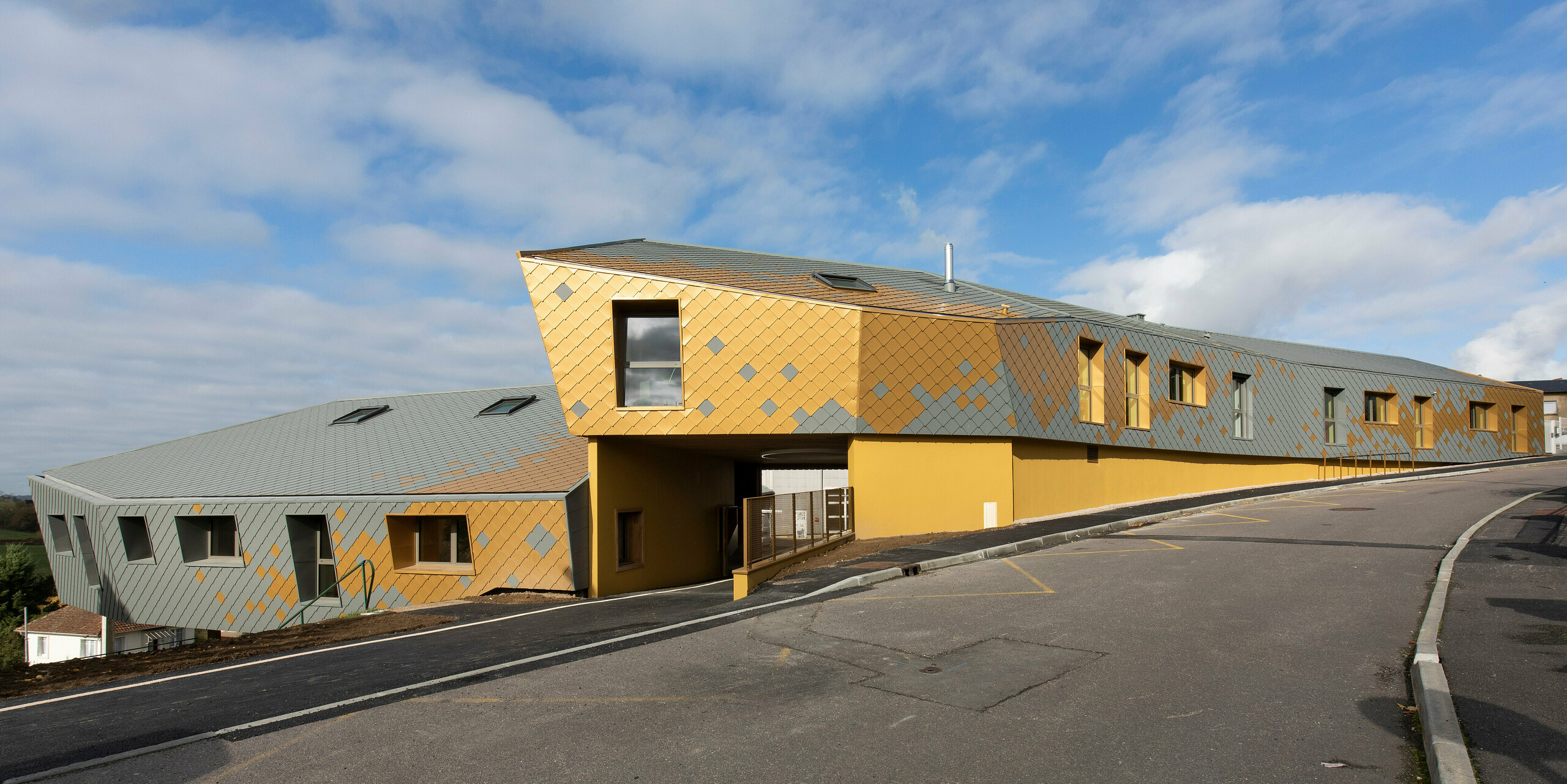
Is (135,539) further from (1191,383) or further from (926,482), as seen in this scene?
(1191,383)

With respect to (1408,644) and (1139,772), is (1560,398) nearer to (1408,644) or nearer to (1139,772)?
(1408,644)

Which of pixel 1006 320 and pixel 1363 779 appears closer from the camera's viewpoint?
pixel 1363 779

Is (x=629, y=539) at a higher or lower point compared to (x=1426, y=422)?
lower

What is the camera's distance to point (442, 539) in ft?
71.5

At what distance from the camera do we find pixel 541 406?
1172 inches

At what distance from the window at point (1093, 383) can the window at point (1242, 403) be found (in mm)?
9081

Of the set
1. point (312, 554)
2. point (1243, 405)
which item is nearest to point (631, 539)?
point (312, 554)

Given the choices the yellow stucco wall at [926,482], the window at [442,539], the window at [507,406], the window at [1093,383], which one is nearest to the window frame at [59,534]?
the window at [507,406]

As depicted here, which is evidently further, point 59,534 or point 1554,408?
point 1554,408

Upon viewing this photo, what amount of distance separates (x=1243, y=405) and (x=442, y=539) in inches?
1064

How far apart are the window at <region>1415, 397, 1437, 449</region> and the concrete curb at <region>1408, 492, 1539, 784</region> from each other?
110 feet

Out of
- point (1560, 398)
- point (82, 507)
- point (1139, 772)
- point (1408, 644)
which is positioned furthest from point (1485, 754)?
point (1560, 398)

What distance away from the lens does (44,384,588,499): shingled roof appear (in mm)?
22344

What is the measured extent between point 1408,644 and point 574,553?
16.4 metres
